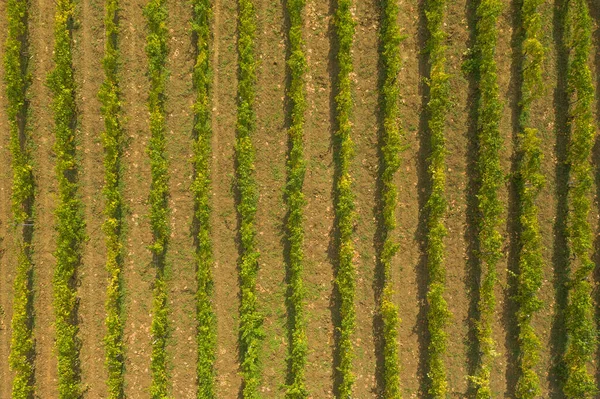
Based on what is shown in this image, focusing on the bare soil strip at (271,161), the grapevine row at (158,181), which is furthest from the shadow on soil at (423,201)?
the grapevine row at (158,181)

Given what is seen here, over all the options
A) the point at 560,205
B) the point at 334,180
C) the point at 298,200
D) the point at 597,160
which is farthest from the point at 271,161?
the point at 597,160

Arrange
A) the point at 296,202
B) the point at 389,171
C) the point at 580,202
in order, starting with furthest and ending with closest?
1. the point at 296,202
2. the point at 389,171
3. the point at 580,202

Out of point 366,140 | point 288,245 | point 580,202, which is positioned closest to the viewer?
point 580,202

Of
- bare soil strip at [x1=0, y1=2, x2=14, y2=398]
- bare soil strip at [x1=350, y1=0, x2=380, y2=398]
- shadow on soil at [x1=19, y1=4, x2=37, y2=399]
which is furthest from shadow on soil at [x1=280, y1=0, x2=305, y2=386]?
bare soil strip at [x1=0, y1=2, x2=14, y2=398]

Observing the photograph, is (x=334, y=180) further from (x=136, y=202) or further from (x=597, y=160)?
(x=597, y=160)

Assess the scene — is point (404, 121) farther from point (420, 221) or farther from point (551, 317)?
point (551, 317)
